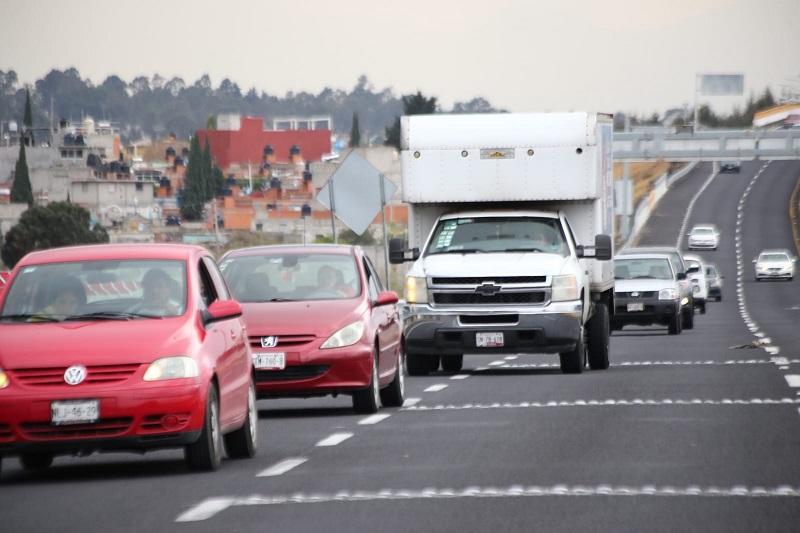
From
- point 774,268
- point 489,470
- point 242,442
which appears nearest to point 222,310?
point 242,442

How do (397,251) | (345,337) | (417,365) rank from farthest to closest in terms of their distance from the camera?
(417,365) < (397,251) < (345,337)

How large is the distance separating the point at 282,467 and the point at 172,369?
1.05 metres

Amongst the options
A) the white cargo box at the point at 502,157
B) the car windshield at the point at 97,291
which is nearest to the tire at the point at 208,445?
the car windshield at the point at 97,291

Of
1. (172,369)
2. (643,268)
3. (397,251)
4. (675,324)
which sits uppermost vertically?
(172,369)

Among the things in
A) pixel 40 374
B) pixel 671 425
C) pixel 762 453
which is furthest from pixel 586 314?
pixel 40 374

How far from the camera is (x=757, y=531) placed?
29.5 ft

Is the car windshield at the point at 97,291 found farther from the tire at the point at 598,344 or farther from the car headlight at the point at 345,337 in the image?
the tire at the point at 598,344

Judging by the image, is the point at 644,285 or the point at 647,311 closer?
the point at 647,311

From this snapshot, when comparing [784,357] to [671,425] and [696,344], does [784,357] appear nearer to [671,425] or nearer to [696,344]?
[696,344]

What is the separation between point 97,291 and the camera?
12758 mm

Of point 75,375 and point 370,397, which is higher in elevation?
point 75,375

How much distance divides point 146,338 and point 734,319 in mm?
39124

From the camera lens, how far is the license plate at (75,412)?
1167 cm

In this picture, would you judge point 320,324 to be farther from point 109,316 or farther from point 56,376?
point 56,376
